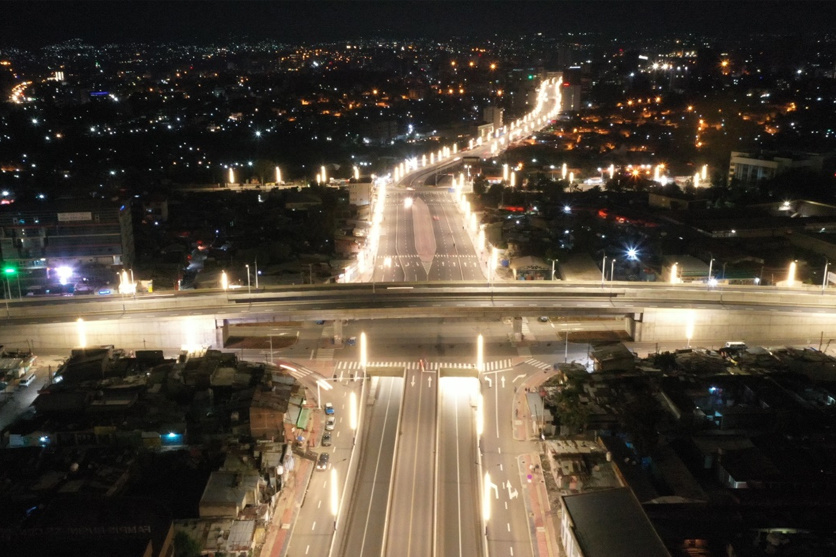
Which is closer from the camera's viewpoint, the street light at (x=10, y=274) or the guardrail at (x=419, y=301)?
the guardrail at (x=419, y=301)

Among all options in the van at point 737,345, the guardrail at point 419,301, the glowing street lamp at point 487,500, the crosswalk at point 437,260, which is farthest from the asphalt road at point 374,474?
the crosswalk at point 437,260

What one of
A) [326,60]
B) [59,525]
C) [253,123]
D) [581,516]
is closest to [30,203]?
[59,525]

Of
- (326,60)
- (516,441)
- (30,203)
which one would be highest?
(326,60)

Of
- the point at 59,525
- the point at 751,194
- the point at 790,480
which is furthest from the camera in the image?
the point at 751,194

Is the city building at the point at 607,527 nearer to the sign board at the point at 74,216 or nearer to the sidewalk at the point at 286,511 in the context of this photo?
the sidewalk at the point at 286,511

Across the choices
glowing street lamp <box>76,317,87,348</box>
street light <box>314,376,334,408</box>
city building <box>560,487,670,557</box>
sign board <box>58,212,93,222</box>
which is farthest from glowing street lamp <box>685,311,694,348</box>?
sign board <box>58,212,93,222</box>

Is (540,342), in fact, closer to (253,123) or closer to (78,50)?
(253,123)

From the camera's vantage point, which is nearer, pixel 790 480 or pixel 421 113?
pixel 790 480

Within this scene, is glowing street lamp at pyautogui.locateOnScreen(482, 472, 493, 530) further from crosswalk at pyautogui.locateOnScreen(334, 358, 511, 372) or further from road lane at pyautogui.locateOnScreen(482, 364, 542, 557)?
crosswalk at pyautogui.locateOnScreen(334, 358, 511, 372)
